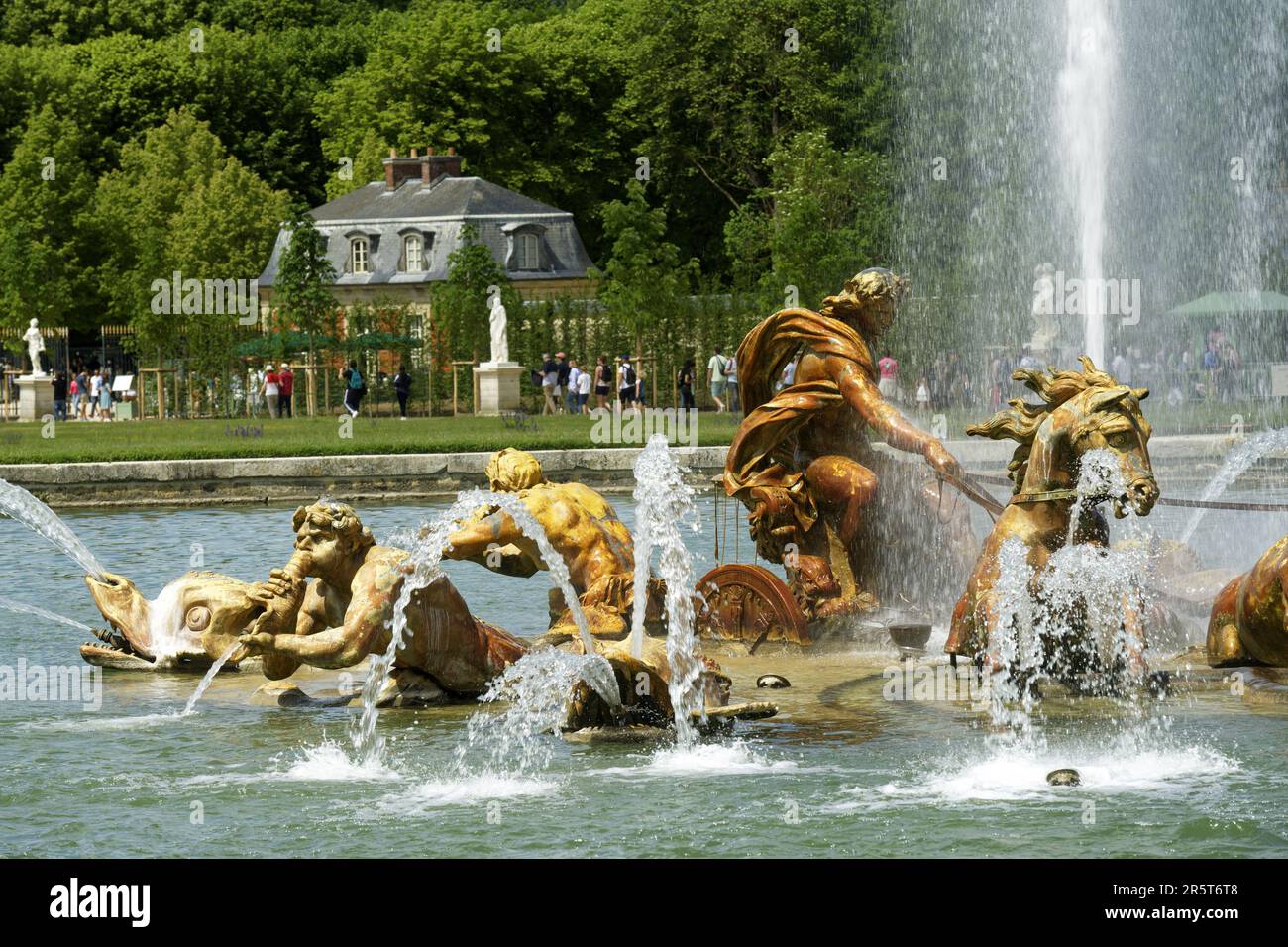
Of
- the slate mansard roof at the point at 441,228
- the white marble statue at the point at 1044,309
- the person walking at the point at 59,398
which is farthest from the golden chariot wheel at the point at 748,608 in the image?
the slate mansard roof at the point at 441,228

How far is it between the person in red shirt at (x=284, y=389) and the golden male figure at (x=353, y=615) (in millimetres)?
30354

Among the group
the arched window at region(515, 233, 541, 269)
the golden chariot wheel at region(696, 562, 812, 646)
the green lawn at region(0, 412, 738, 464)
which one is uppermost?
the arched window at region(515, 233, 541, 269)

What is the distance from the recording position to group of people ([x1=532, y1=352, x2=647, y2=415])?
39344mm

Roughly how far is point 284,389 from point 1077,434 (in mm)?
31686

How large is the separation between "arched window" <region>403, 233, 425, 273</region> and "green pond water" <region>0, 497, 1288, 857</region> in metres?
51.7

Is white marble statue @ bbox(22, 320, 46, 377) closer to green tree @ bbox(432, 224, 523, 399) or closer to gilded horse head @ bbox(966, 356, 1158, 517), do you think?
green tree @ bbox(432, 224, 523, 399)

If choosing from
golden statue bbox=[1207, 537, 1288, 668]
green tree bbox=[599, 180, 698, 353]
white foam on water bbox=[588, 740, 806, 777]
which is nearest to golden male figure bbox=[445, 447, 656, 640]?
white foam on water bbox=[588, 740, 806, 777]

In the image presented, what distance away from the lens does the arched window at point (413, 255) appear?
202 ft

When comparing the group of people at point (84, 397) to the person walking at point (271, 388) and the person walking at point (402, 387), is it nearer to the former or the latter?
the person walking at point (271, 388)

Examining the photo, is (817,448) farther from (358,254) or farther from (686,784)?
(358,254)

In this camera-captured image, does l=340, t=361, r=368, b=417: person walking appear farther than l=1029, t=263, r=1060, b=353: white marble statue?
Yes

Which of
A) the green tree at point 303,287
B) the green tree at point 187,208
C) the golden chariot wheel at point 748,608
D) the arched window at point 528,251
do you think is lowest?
the golden chariot wheel at point 748,608

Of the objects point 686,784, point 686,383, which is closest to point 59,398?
point 686,383

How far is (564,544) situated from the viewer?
1067cm
